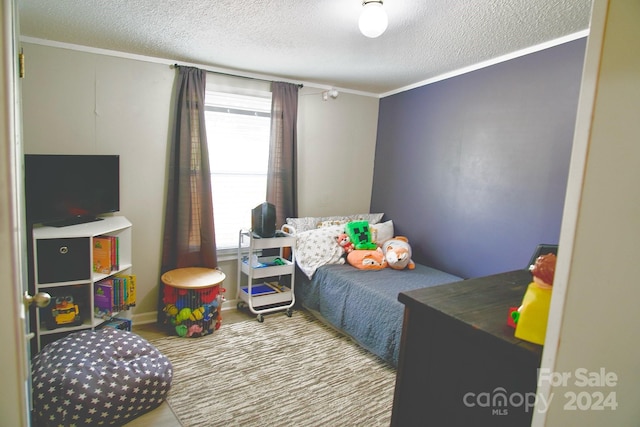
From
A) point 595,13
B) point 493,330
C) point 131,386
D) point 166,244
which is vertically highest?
point 595,13

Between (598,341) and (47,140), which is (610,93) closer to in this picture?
(598,341)

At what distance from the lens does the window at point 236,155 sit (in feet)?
10.8

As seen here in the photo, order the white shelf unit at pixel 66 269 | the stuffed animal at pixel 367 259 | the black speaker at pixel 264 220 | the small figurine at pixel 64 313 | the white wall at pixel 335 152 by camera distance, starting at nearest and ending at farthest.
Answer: the white shelf unit at pixel 66 269 < the small figurine at pixel 64 313 < the black speaker at pixel 264 220 < the stuffed animal at pixel 367 259 < the white wall at pixel 335 152

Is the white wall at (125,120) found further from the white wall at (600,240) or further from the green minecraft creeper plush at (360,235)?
the white wall at (600,240)

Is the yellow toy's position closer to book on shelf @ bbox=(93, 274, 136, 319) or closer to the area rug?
the area rug

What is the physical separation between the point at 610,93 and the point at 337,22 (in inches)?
71.8

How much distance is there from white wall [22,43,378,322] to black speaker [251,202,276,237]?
0.61m

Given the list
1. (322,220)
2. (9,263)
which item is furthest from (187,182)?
(9,263)

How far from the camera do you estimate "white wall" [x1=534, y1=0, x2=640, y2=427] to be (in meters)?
0.66

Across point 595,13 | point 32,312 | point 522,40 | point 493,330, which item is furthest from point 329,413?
point 522,40

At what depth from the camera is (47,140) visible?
2.67 m

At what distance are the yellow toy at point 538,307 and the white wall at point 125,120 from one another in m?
2.97

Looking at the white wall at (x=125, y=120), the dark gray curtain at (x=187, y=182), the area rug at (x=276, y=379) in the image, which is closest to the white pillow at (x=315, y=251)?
the area rug at (x=276, y=379)

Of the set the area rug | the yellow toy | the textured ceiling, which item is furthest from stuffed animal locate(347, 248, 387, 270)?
the yellow toy
